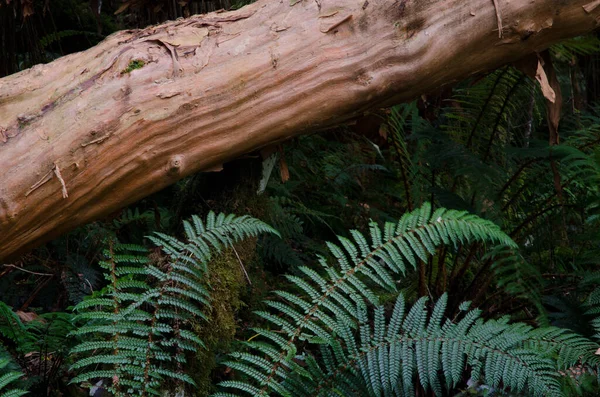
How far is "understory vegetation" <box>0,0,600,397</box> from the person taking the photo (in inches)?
90.3

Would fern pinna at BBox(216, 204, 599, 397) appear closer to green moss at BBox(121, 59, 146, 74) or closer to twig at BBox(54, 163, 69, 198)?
twig at BBox(54, 163, 69, 198)

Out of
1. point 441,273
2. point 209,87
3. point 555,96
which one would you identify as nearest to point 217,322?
point 209,87

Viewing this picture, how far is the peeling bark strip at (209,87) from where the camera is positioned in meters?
2.28

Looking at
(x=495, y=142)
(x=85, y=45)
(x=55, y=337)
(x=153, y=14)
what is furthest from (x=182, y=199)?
(x=85, y=45)

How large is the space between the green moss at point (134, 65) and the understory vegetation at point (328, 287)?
23.4 inches

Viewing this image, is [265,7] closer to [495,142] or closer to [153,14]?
[153,14]

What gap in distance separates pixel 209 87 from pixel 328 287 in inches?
34.0

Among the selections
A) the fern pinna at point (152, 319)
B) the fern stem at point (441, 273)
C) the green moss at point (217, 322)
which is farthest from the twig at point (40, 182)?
the fern stem at point (441, 273)

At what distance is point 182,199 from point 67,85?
3.04 feet

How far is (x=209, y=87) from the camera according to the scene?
95.1 inches

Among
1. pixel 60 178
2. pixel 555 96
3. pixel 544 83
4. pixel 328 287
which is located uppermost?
pixel 60 178

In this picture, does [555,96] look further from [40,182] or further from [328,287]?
[40,182]

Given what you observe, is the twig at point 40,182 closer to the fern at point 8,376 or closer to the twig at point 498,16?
the fern at point 8,376

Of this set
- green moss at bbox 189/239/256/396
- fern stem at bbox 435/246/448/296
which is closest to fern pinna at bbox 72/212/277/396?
green moss at bbox 189/239/256/396
